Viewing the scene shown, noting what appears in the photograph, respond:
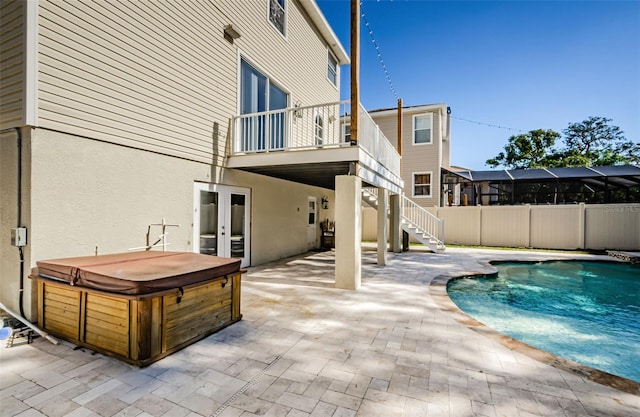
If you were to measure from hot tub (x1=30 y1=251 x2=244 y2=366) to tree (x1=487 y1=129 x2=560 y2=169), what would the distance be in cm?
2716

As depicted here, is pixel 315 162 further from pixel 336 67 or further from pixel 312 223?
pixel 336 67

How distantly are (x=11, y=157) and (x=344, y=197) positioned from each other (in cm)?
479

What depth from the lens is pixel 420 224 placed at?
43.2ft

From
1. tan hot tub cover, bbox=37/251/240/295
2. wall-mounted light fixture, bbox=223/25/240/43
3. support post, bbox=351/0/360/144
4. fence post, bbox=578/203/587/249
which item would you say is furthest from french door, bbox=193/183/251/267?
fence post, bbox=578/203/587/249

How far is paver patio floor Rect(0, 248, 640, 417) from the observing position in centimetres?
222

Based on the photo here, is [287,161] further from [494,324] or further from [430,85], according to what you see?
[430,85]

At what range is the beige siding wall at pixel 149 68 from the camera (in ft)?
12.9

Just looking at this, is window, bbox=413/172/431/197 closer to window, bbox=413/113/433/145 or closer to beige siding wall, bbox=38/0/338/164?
window, bbox=413/113/433/145

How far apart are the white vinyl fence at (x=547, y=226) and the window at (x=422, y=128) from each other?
405 centimetres

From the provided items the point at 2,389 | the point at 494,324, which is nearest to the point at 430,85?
the point at 494,324

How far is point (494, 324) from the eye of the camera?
4.70 m

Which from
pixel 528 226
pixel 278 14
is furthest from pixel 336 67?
pixel 528 226

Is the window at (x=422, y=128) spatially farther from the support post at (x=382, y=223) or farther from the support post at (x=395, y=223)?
the support post at (x=382, y=223)

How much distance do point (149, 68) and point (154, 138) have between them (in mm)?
1178
